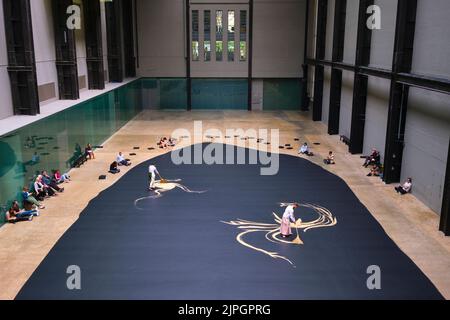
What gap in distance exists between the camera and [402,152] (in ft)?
71.2

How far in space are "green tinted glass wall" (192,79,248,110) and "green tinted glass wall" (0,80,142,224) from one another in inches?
474

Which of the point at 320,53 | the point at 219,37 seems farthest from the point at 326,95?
the point at 219,37

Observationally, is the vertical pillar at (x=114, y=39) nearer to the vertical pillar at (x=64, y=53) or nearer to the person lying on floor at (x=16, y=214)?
the vertical pillar at (x=64, y=53)

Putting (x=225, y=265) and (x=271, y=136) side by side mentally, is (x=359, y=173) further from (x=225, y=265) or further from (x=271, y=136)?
(x=225, y=265)

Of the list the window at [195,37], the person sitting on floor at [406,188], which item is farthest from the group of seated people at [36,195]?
the window at [195,37]

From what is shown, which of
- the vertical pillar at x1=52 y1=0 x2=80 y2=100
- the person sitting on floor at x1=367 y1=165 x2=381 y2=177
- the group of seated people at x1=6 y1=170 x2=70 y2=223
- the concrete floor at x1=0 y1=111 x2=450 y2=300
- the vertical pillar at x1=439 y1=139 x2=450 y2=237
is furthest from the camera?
the vertical pillar at x1=52 y1=0 x2=80 y2=100

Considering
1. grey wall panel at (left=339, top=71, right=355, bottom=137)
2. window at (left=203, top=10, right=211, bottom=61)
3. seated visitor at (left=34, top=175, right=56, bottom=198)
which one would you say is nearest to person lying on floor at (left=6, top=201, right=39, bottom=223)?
seated visitor at (left=34, top=175, right=56, bottom=198)

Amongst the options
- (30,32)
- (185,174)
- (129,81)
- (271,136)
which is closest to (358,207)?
(185,174)

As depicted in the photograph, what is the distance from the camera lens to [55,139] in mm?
22156

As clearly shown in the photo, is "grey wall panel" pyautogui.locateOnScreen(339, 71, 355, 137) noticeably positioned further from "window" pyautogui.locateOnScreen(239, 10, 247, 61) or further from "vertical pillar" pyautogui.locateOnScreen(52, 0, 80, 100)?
"vertical pillar" pyautogui.locateOnScreen(52, 0, 80, 100)

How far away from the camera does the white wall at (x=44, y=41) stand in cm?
2497

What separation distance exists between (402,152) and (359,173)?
107 inches

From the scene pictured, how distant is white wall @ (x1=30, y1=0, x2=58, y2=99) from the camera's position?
24970mm
